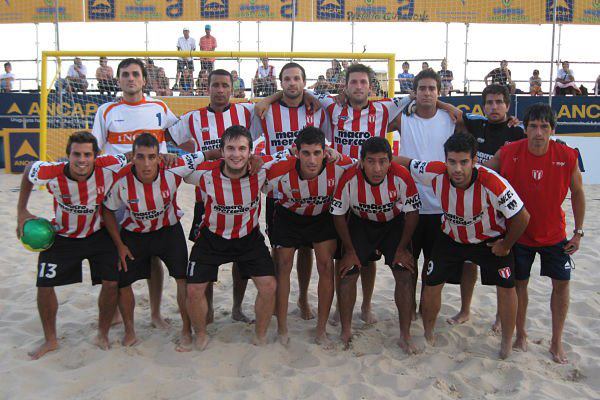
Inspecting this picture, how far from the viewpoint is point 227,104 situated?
466 cm

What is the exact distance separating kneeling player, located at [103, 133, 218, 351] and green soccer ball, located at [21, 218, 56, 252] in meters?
0.39

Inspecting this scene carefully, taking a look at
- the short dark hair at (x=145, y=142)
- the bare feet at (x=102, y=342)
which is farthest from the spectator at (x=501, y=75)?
the bare feet at (x=102, y=342)

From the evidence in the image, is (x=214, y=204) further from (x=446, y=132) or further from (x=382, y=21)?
(x=382, y=21)

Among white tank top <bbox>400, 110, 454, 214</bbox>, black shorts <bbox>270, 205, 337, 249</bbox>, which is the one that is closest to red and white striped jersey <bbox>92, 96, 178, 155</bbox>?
black shorts <bbox>270, 205, 337, 249</bbox>

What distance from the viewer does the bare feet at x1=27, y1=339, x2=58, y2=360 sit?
387 cm

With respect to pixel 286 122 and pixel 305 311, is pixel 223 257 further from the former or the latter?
pixel 286 122

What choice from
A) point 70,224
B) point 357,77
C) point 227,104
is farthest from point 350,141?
point 70,224

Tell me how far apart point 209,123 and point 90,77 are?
20.1 ft

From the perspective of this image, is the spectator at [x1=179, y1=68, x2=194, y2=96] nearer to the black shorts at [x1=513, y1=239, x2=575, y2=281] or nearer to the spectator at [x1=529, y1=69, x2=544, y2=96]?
the spectator at [x1=529, y1=69, x2=544, y2=96]

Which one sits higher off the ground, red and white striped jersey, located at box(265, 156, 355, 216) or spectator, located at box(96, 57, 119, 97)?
spectator, located at box(96, 57, 119, 97)

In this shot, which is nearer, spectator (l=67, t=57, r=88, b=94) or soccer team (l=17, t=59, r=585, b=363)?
soccer team (l=17, t=59, r=585, b=363)

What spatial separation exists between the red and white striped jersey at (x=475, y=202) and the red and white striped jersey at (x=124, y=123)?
86.1 inches

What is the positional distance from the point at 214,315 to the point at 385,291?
168cm

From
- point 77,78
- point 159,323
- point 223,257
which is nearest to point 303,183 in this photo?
point 223,257
